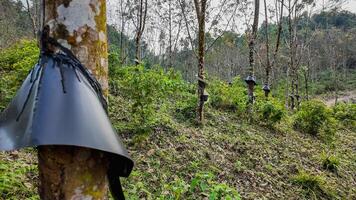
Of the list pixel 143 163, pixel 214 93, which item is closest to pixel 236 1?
pixel 214 93

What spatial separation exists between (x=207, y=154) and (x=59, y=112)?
5270mm

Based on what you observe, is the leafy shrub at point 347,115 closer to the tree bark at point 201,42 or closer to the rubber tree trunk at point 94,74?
the tree bark at point 201,42

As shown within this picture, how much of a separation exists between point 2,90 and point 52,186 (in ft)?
16.9

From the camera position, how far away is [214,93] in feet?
36.7

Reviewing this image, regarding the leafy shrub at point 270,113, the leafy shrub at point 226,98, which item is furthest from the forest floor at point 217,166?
the leafy shrub at point 226,98

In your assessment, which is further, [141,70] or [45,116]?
[141,70]

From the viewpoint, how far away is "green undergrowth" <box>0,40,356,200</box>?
437 centimetres

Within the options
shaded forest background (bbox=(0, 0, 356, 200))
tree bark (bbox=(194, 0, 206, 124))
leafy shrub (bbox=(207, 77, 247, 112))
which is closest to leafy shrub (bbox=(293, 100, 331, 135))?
shaded forest background (bbox=(0, 0, 356, 200))

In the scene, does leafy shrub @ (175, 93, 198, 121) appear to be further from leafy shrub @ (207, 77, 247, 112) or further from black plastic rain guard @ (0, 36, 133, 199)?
black plastic rain guard @ (0, 36, 133, 199)

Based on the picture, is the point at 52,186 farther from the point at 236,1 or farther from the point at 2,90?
the point at 236,1

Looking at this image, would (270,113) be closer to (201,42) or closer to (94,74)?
(201,42)

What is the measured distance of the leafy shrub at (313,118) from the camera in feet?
34.9

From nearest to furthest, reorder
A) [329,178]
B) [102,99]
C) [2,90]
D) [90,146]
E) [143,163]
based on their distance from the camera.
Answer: [90,146] < [102,99] < [143,163] < [2,90] < [329,178]

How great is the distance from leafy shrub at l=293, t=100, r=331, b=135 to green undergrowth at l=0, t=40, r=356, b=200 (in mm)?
108
